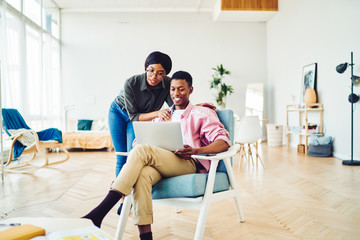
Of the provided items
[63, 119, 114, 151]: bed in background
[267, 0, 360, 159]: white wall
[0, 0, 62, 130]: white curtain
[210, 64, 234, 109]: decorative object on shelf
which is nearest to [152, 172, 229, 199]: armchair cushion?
[267, 0, 360, 159]: white wall

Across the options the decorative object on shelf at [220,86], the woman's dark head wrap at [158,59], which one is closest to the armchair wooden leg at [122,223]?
the woman's dark head wrap at [158,59]

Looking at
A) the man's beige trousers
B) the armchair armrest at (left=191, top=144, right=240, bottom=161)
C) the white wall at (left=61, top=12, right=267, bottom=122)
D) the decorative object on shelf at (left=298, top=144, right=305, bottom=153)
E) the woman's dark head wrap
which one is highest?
the white wall at (left=61, top=12, right=267, bottom=122)

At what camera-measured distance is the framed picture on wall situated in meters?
5.54

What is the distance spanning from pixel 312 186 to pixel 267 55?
5912mm

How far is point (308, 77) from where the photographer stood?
575 cm

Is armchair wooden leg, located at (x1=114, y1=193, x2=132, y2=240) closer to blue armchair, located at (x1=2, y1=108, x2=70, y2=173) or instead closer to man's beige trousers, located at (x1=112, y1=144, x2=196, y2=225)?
man's beige trousers, located at (x1=112, y1=144, x2=196, y2=225)

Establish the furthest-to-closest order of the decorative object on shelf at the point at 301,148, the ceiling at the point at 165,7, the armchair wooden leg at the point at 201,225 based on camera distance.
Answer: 1. the ceiling at the point at 165,7
2. the decorative object on shelf at the point at 301,148
3. the armchair wooden leg at the point at 201,225

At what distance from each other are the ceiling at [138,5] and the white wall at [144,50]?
163mm

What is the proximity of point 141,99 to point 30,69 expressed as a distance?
4.71 m

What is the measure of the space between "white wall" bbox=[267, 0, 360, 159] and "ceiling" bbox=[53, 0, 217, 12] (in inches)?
84.4

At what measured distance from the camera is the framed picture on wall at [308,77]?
18.2ft

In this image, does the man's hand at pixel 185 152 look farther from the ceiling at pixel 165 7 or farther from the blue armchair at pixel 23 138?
the ceiling at pixel 165 7

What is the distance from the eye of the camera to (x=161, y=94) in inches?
89.9

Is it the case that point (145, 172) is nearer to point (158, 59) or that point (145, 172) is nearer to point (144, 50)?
point (158, 59)
